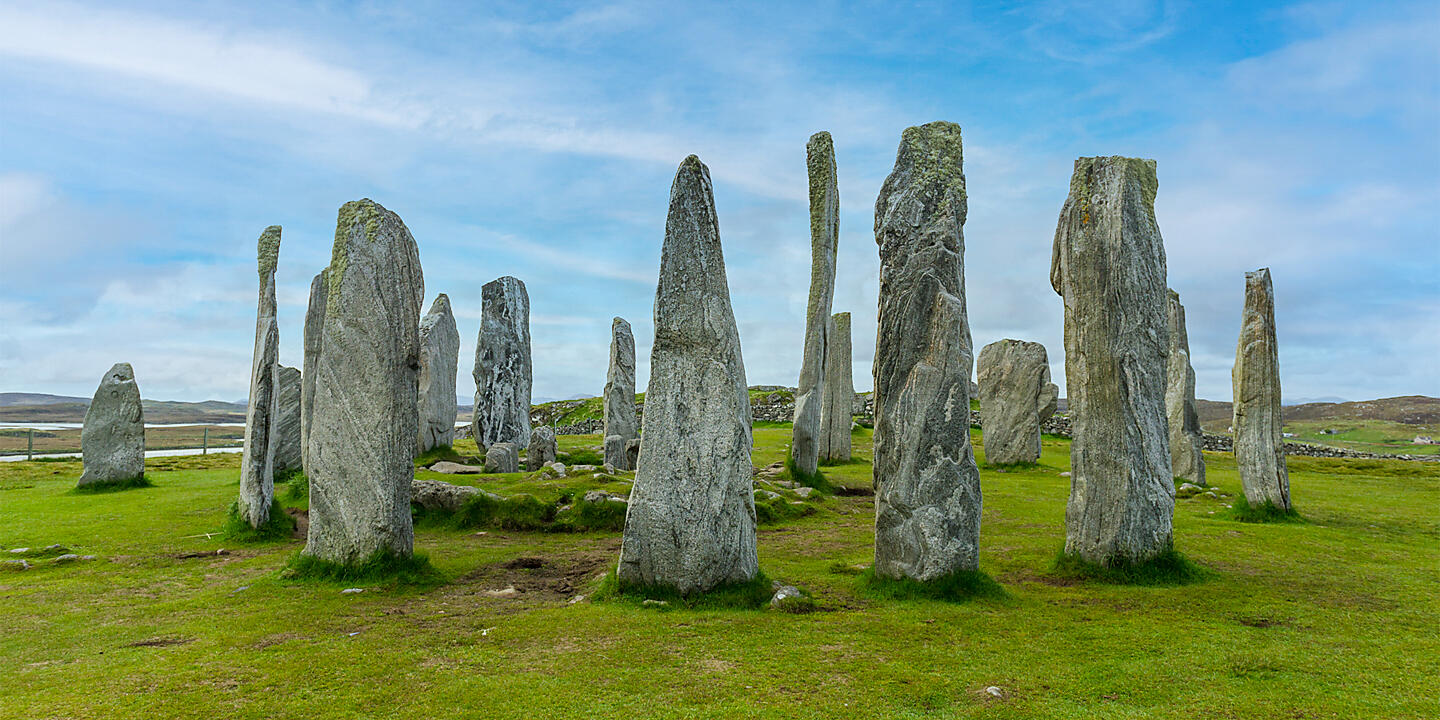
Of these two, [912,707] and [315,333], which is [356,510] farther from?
[912,707]

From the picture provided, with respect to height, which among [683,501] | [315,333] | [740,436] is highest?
[315,333]

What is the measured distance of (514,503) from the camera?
1327 cm

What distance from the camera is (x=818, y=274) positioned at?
60.0 ft

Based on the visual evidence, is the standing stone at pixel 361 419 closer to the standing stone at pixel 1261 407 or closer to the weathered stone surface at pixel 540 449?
the weathered stone surface at pixel 540 449

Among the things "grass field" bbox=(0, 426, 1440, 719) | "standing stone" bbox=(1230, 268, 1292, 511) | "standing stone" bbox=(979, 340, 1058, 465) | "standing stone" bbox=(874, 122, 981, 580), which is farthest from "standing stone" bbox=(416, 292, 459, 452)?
"standing stone" bbox=(1230, 268, 1292, 511)

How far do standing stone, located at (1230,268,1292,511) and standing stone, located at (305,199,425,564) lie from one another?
45.8ft

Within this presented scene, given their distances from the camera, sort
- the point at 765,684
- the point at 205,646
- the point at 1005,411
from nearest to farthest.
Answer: the point at 765,684 < the point at 205,646 < the point at 1005,411

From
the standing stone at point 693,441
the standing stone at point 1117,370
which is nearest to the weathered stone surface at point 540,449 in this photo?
the standing stone at point 693,441

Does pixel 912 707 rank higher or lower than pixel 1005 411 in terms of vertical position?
lower

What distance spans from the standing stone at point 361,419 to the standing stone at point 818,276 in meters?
10.1

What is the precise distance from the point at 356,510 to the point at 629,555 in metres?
3.62

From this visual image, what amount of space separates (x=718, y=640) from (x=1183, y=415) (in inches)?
649

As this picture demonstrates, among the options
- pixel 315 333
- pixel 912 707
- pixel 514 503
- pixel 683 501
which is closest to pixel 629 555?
pixel 683 501

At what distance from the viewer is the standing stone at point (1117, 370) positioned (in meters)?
9.00
